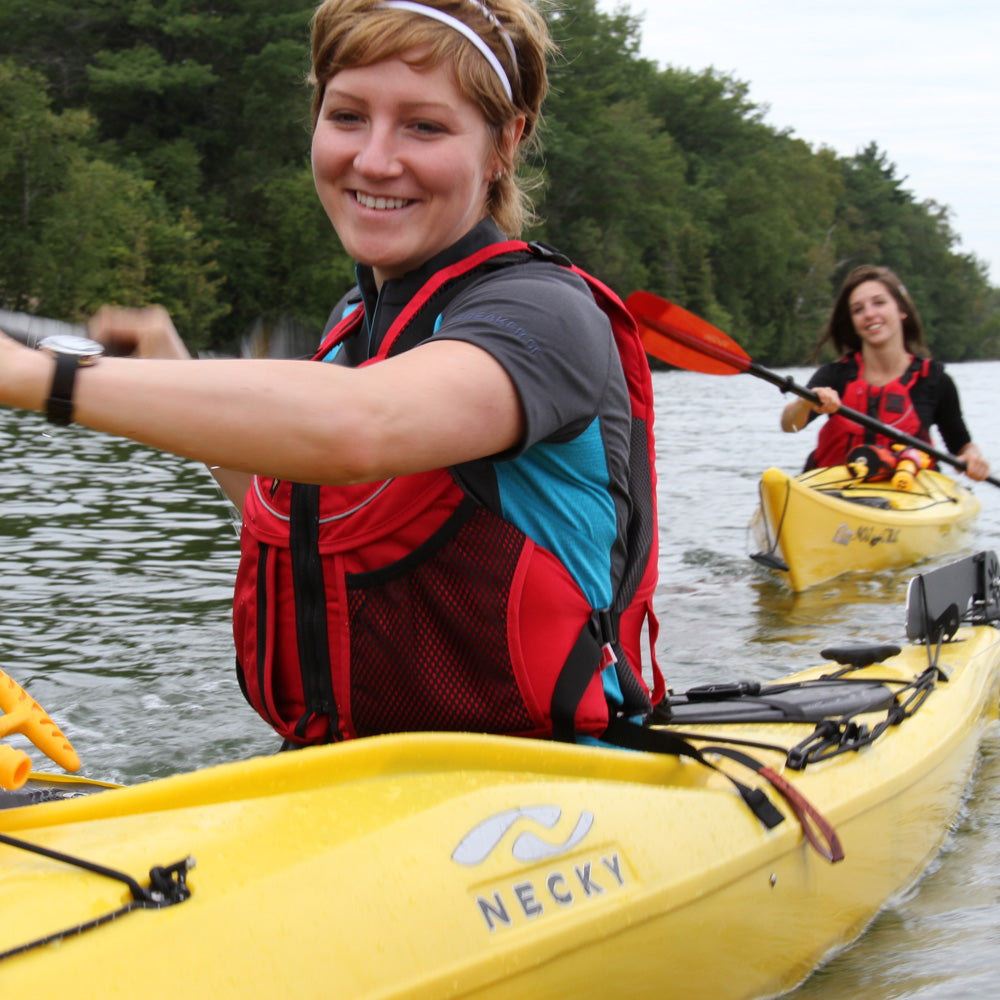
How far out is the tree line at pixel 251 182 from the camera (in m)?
23.5

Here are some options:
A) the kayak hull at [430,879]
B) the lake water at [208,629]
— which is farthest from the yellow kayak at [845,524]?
the kayak hull at [430,879]

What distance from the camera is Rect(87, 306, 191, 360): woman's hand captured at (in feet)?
6.29

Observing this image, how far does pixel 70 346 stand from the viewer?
1273 millimetres

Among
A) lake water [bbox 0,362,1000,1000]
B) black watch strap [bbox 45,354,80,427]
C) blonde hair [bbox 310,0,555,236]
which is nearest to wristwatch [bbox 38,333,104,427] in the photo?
black watch strap [bbox 45,354,80,427]

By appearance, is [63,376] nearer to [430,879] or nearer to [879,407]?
[430,879]

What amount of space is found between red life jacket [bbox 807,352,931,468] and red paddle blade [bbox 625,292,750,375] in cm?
204

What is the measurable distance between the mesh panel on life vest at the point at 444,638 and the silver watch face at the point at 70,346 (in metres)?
0.51

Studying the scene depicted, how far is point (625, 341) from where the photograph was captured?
1780 mm

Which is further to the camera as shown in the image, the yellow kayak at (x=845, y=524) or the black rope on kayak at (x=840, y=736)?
the yellow kayak at (x=845, y=524)

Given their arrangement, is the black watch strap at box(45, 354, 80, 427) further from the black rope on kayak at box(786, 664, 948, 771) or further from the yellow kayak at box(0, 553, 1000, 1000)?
the black rope on kayak at box(786, 664, 948, 771)

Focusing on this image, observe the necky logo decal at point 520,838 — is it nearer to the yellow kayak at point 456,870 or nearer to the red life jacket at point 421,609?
the yellow kayak at point 456,870

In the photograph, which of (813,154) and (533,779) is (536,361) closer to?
(533,779)

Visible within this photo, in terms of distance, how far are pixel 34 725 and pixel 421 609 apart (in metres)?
0.51

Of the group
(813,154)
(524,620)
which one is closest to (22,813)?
(524,620)
